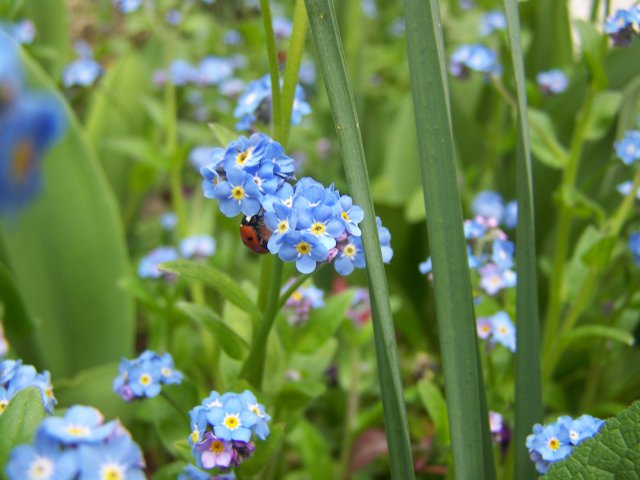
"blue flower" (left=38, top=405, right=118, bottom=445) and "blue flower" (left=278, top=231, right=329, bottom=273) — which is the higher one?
"blue flower" (left=278, top=231, right=329, bottom=273)

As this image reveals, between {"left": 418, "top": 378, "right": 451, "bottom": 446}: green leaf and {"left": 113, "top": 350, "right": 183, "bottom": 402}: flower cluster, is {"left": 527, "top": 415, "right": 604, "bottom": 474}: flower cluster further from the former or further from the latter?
{"left": 113, "top": 350, "right": 183, "bottom": 402}: flower cluster

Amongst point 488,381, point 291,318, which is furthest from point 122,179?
point 488,381

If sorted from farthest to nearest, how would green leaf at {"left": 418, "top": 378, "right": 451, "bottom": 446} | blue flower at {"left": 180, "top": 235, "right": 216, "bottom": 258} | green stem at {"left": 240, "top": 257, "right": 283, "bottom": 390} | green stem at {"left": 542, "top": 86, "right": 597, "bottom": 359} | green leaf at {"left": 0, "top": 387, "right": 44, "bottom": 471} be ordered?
blue flower at {"left": 180, "top": 235, "right": 216, "bottom": 258}, green stem at {"left": 542, "top": 86, "right": 597, "bottom": 359}, green leaf at {"left": 418, "top": 378, "right": 451, "bottom": 446}, green stem at {"left": 240, "top": 257, "right": 283, "bottom": 390}, green leaf at {"left": 0, "top": 387, "right": 44, "bottom": 471}

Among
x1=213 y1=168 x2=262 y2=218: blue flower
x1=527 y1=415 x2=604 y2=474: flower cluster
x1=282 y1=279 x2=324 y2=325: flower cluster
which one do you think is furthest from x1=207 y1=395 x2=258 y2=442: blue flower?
x1=282 y1=279 x2=324 y2=325: flower cluster

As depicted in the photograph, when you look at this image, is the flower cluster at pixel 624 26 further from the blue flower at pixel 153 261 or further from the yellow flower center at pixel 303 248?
the blue flower at pixel 153 261

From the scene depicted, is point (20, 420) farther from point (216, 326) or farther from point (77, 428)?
point (216, 326)

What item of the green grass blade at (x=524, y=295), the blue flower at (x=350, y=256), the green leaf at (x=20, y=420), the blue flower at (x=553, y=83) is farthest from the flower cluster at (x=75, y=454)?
the blue flower at (x=553, y=83)
